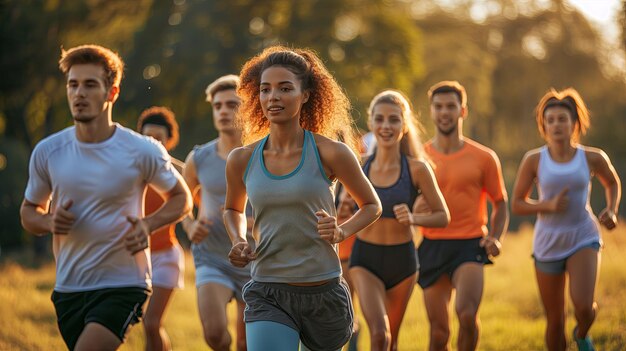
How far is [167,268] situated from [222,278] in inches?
33.7

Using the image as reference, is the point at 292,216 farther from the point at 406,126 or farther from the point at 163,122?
the point at 163,122

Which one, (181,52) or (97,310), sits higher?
(181,52)

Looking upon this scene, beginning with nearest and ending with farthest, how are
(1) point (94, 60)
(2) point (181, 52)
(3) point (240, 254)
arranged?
(3) point (240, 254), (1) point (94, 60), (2) point (181, 52)

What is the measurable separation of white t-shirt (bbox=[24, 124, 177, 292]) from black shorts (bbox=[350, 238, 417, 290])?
2148 millimetres

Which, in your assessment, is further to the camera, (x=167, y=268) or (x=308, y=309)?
(x=167, y=268)

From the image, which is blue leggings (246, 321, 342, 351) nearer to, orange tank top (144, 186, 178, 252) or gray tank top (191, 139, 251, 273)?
gray tank top (191, 139, 251, 273)

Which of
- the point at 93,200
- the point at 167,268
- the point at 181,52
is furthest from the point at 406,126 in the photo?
the point at 181,52

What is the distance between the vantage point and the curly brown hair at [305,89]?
5547 mm

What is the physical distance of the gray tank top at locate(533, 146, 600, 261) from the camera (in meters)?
8.74

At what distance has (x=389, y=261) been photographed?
7863 mm

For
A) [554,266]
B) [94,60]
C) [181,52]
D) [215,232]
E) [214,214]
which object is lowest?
[554,266]

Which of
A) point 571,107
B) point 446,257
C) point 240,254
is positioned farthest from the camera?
point 571,107

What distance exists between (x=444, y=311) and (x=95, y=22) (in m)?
23.8

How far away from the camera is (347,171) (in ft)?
17.9
